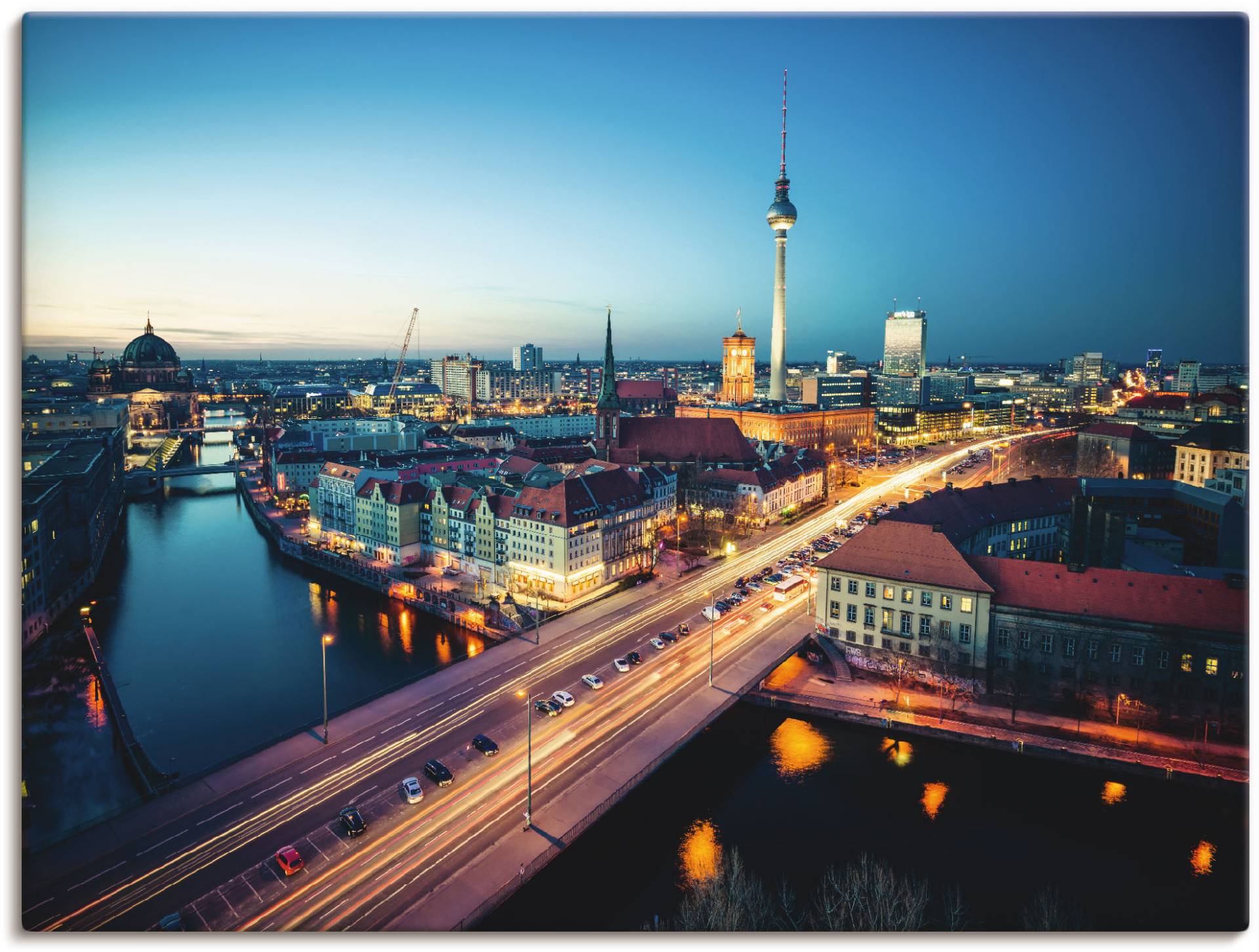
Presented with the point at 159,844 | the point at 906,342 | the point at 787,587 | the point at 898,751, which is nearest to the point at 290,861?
the point at 159,844

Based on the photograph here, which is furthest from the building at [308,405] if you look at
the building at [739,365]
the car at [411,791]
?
the car at [411,791]

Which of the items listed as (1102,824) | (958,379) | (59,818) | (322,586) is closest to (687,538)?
(322,586)

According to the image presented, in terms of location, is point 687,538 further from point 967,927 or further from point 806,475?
point 967,927

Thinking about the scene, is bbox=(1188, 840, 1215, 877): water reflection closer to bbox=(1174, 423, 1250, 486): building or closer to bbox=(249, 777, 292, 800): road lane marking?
bbox=(249, 777, 292, 800): road lane marking

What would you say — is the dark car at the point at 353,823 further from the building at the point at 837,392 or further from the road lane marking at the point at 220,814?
the building at the point at 837,392

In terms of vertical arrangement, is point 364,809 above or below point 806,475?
below

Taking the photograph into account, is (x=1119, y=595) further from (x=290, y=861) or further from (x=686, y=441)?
(x=686, y=441)
